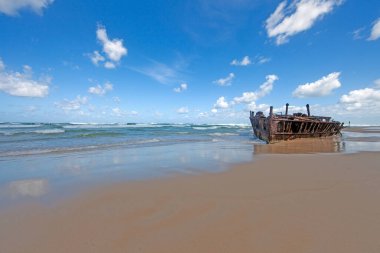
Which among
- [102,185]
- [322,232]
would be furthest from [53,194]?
[322,232]

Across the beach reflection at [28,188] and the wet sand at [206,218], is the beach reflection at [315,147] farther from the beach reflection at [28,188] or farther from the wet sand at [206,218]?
the beach reflection at [28,188]

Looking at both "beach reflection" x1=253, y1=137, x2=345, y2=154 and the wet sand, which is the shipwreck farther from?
the wet sand

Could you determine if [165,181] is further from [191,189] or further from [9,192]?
[9,192]

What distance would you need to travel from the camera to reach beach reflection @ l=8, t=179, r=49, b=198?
161 inches

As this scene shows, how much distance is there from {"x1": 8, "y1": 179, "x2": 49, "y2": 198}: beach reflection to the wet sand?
0.64 metres

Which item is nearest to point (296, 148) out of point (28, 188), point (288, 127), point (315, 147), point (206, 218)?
point (315, 147)

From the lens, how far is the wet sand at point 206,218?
7.78 ft

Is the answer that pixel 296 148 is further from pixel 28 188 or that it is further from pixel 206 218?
pixel 28 188

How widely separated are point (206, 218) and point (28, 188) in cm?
380

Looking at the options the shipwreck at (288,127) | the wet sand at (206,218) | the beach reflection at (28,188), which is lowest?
the beach reflection at (28,188)

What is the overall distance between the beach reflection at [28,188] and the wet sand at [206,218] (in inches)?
25.3

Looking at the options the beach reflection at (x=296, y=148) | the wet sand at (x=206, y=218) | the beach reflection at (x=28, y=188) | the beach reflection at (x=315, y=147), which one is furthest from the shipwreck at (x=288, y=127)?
the beach reflection at (x=28, y=188)

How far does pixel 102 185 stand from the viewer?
4641 millimetres

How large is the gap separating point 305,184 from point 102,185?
13.8ft
